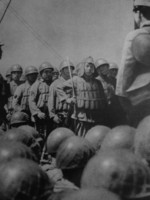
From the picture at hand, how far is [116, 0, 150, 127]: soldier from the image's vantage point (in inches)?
254

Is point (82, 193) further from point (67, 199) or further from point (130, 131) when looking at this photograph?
point (130, 131)

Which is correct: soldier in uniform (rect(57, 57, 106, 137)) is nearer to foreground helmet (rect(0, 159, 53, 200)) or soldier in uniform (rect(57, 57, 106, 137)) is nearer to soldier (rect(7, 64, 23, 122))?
soldier (rect(7, 64, 23, 122))

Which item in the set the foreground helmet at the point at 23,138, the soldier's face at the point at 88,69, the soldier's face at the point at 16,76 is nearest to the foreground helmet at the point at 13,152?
the foreground helmet at the point at 23,138

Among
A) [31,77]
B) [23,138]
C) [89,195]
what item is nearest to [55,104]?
[31,77]

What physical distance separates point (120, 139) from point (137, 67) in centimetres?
132

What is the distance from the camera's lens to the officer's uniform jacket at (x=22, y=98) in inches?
576

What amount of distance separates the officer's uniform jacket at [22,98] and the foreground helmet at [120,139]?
781 centimetres

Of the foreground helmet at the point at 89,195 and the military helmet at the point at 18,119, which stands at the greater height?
the foreground helmet at the point at 89,195

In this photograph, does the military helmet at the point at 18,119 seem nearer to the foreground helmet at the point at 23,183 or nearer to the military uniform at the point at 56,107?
the military uniform at the point at 56,107

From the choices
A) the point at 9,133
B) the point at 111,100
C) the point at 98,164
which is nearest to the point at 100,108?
the point at 111,100

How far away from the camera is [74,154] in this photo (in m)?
7.16

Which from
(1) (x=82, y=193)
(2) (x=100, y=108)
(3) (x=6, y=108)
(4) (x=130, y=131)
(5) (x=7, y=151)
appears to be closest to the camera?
(1) (x=82, y=193)

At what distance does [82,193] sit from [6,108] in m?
11.9

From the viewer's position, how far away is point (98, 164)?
5.25 meters
